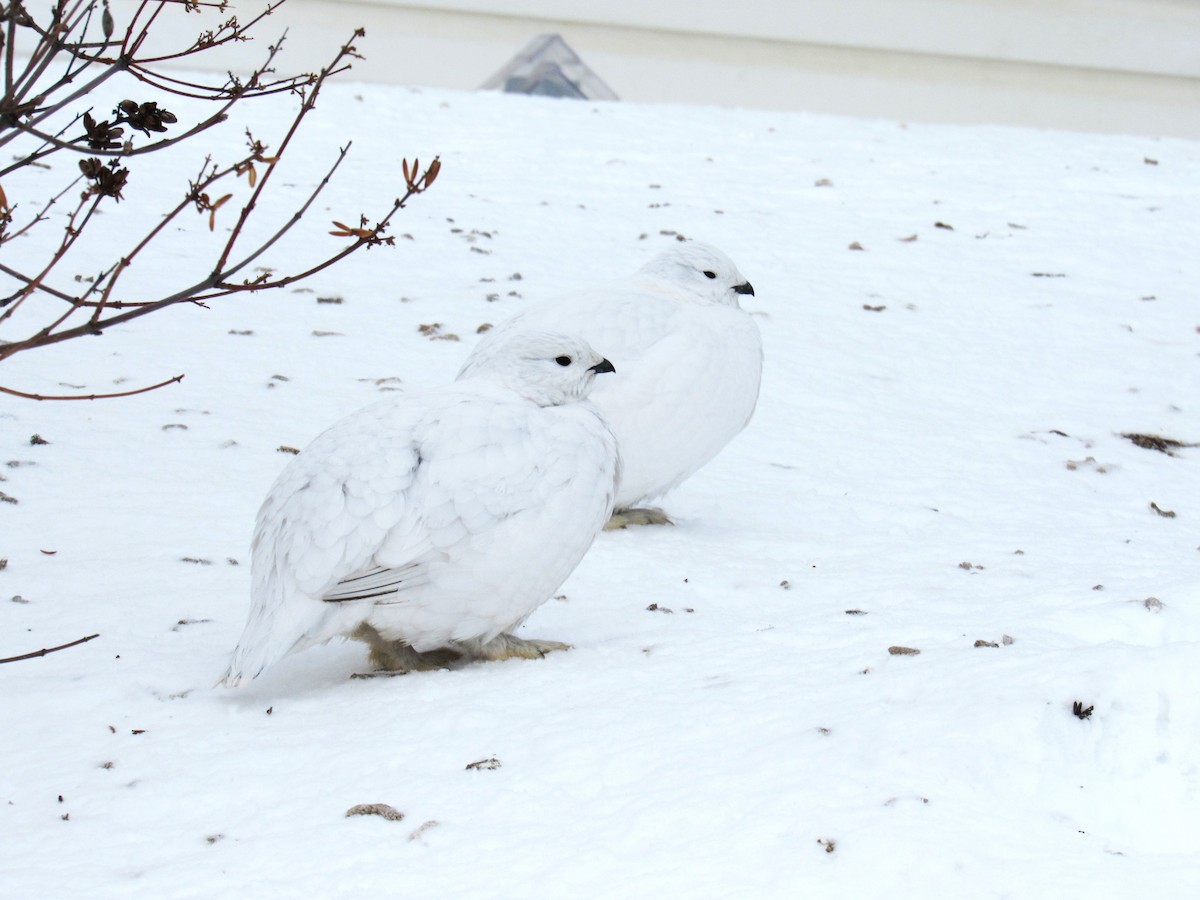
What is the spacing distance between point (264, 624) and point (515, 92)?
9347 mm

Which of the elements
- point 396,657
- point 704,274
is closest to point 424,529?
point 396,657

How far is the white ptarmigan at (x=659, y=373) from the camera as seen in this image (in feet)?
13.6

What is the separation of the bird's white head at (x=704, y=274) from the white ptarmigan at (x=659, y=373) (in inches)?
3.5

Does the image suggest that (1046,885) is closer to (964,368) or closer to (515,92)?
(964,368)

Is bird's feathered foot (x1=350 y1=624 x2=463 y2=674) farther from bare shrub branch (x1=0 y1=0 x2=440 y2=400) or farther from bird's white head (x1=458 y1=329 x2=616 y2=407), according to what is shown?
bare shrub branch (x1=0 y1=0 x2=440 y2=400)

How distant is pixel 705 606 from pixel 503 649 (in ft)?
2.32

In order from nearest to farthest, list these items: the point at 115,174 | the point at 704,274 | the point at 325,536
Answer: the point at 115,174, the point at 325,536, the point at 704,274

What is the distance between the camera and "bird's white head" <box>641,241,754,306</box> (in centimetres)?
462

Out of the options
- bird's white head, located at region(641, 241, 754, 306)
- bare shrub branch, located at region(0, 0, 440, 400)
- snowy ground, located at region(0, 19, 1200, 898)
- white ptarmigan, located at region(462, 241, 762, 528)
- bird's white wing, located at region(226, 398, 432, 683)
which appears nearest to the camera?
bare shrub branch, located at region(0, 0, 440, 400)

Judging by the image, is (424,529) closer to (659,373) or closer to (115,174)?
(115,174)

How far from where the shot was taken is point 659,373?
13.7 feet

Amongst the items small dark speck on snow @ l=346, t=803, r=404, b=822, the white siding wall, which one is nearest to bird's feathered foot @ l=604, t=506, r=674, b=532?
small dark speck on snow @ l=346, t=803, r=404, b=822

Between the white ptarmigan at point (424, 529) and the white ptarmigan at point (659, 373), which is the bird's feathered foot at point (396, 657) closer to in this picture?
the white ptarmigan at point (424, 529)

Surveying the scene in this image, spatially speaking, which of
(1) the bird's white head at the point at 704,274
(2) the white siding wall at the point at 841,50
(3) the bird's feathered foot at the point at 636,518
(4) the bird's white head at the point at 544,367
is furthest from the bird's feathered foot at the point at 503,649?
(2) the white siding wall at the point at 841,50
